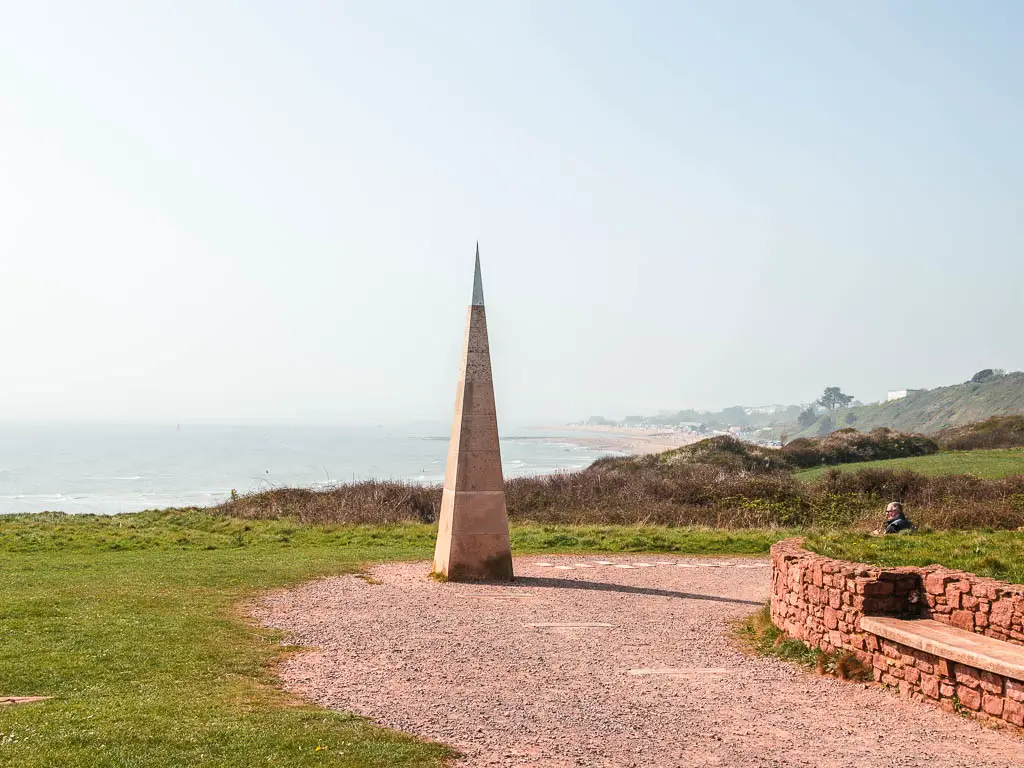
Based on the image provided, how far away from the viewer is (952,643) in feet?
26.5

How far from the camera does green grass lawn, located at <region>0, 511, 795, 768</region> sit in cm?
645

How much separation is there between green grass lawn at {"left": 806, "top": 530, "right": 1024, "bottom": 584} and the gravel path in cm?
163

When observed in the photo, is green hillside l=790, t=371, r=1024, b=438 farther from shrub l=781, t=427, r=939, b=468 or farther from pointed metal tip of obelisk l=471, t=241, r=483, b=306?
pointed metal tip of obelisk l=471, t=241, r=483, b=306

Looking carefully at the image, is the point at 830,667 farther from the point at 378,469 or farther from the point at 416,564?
the point at 378,469

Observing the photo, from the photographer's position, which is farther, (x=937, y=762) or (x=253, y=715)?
(x=253, y=715)

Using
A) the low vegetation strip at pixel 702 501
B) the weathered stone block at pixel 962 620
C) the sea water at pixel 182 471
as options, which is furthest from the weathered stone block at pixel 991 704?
the sea water at pixel 182 471

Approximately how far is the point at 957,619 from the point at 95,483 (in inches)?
2991

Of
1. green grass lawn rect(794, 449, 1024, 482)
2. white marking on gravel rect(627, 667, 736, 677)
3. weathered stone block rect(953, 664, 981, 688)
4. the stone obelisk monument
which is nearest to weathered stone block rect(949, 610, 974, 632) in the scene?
weathered stone block rect(953, 664, 981, 688)

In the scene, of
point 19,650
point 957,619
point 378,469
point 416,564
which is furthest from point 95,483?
point 957,619

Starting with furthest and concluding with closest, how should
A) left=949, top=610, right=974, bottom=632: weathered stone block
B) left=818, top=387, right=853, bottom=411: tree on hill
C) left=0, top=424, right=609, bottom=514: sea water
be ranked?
1. left=818, top=387, right=853, bottom=411: tree on hill
2. left=0, top=424, right=609, bottom=514: sea water
3. left=949, top=610, right=974, bottom=632: weathered stone block

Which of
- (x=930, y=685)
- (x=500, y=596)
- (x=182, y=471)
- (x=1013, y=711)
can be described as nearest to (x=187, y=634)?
(x=500, y=596)

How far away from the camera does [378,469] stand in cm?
8381

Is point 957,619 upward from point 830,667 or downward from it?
upward

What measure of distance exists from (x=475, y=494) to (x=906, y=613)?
7.27 metres
